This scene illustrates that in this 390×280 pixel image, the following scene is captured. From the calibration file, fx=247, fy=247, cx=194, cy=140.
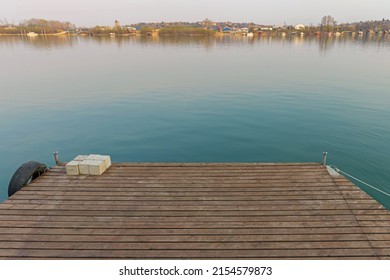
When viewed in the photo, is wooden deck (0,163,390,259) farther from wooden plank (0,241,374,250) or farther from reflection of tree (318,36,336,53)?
reflection of tree (318,36,336,53)

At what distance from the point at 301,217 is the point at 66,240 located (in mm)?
7445

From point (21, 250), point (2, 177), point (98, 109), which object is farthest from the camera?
point (98, 109)

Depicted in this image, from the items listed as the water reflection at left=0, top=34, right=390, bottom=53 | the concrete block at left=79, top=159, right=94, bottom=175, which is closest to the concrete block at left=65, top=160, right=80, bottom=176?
the concrete block at left=79, top=159, right=94, bottom=175

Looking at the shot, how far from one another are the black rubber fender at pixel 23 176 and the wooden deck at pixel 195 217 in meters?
0.40

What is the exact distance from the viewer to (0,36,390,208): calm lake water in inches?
711

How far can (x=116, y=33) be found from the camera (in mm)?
194875

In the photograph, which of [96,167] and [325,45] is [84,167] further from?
[325,45]

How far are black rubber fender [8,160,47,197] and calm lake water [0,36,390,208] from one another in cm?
542

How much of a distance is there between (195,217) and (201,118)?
658 inches

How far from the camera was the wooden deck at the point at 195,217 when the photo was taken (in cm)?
699

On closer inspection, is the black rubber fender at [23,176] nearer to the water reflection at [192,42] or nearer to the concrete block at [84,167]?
the concrete block at [84,167]
